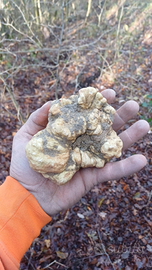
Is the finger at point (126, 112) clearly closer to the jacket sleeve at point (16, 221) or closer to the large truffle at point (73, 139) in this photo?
the large truffle at point (73, 139)

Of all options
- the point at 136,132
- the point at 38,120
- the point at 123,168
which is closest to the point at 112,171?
the point at 123,168

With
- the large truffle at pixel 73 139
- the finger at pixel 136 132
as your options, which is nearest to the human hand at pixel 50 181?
the finger at pixel 136 132

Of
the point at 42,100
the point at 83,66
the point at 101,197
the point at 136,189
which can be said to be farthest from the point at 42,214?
the point at 83,66

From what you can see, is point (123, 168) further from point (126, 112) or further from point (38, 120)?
point (38, 120)

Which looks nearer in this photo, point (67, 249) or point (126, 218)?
point (67, 249)

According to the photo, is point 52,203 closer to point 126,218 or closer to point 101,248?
point 101,248

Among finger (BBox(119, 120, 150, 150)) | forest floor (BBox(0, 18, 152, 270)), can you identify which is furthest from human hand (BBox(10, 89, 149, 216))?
forest floor (BBox(0, 18, 152, 270))

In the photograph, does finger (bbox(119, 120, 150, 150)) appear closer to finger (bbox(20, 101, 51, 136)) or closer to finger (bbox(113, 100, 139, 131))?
finger (bbox(113, 100, 139, 131))

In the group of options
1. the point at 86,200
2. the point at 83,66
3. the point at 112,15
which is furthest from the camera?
the point at 112,15
